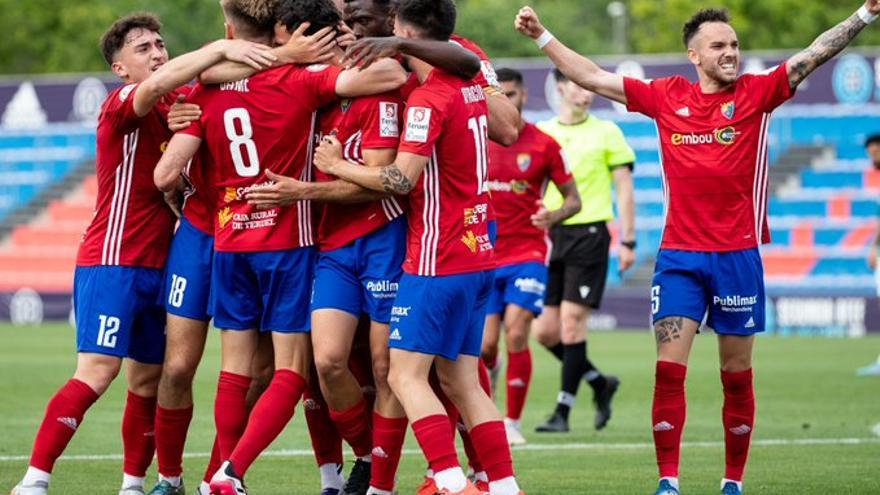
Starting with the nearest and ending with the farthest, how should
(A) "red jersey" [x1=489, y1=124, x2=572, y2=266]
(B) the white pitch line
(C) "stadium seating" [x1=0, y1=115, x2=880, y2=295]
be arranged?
1. (B) the white pitch line
2. (A) "red jersey" [x1=489, y1=124, x2=572, y2=266]
3. (C) "stadium seating" [x1=0, y1=115, x2=880, y2=295]

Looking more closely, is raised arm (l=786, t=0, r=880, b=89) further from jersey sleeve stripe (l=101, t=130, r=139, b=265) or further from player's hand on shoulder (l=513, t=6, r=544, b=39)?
jersey sleeve stripe (l=101, t=130, r=139, b=265)

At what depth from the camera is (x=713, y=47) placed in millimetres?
9242

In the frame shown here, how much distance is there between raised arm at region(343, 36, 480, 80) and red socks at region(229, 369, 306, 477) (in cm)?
167

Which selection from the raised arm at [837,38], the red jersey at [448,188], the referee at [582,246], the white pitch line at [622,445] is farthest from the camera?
the referee at [582,246]

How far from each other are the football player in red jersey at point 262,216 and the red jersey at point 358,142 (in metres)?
0.10

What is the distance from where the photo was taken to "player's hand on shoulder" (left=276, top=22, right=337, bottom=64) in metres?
8.34

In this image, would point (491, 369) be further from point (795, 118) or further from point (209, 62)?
point (795, 118)

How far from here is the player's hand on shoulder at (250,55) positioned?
8312 mm

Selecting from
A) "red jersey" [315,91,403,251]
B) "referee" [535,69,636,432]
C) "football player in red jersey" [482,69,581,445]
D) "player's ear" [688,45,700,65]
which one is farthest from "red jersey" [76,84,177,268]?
"referee" [535,69,636,432]

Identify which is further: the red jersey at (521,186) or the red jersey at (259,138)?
the red jersey at (521,186)

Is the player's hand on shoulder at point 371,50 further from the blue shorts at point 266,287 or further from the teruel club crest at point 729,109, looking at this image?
the teruel club crest at point 729,109

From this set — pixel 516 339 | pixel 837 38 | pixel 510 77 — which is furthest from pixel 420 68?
pixel 516 339

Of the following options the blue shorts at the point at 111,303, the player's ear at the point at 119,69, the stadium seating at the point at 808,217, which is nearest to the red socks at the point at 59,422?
the blue shorts at the point at 111,303

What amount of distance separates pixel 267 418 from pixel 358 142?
1484 mm
